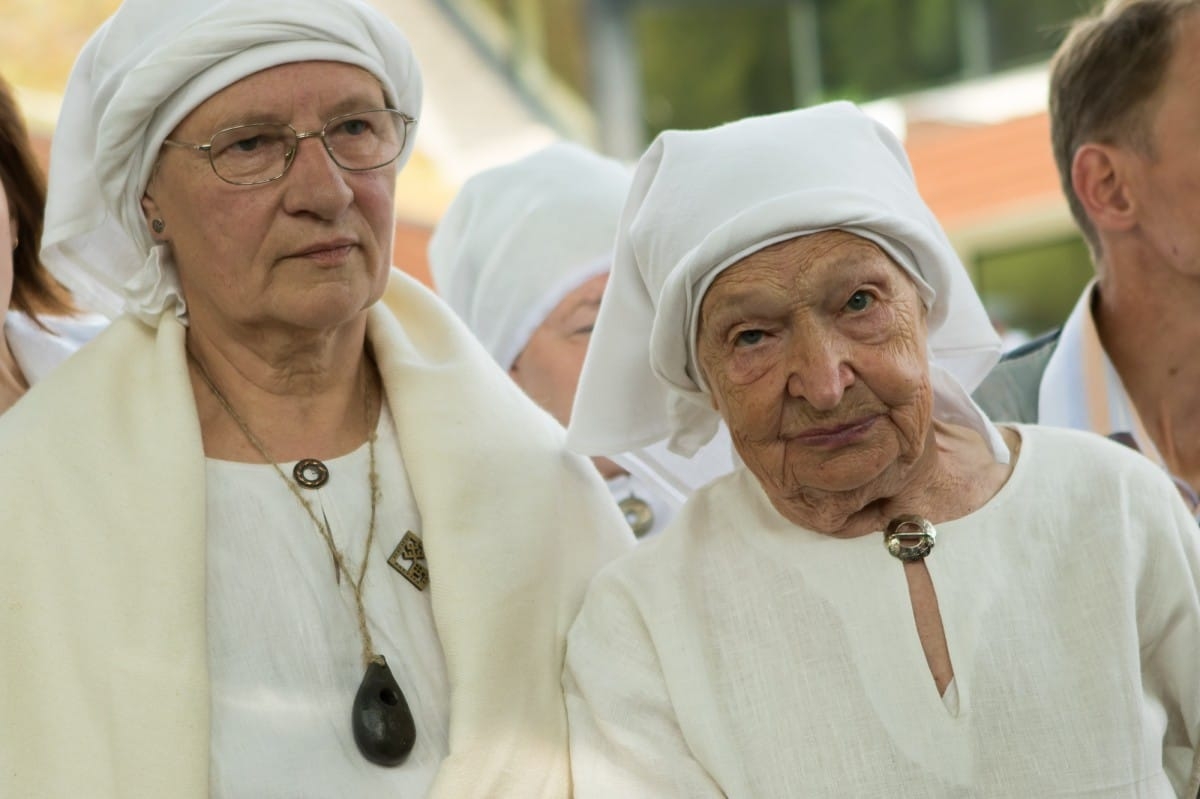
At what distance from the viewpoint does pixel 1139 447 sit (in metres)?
4.04

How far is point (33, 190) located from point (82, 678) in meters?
1.51

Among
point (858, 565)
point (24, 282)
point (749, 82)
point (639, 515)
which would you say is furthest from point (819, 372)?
point (749, 82)

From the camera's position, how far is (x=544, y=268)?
15.3ft

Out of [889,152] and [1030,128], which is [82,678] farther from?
[1030,128]

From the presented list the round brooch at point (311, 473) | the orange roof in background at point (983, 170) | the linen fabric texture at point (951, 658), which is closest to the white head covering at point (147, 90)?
the round brooch at point (311, 473)

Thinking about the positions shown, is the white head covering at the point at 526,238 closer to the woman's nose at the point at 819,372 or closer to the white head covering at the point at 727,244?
the white head covering at the point at 727,244

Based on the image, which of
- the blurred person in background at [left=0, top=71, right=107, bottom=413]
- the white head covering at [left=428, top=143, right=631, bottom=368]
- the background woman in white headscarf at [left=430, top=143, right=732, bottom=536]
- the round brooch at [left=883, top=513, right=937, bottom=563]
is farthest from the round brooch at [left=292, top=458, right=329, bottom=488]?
the white head covering at [left=428, top=143, right=631, bottom=368]

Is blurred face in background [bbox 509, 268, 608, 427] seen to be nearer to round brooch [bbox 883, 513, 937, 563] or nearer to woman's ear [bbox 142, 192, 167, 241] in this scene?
woman's ear [bbox 142, 192, 167, 241]

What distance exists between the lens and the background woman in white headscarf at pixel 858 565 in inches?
112

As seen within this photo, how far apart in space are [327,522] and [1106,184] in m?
2.27

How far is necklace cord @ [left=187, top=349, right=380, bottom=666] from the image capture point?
10.4ft

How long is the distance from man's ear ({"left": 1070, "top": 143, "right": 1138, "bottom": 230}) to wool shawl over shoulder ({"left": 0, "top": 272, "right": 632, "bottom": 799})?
5.33ft

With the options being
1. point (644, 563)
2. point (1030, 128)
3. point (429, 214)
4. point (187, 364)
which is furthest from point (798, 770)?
point (1030, 128)

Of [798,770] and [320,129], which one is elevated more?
[320,129]
